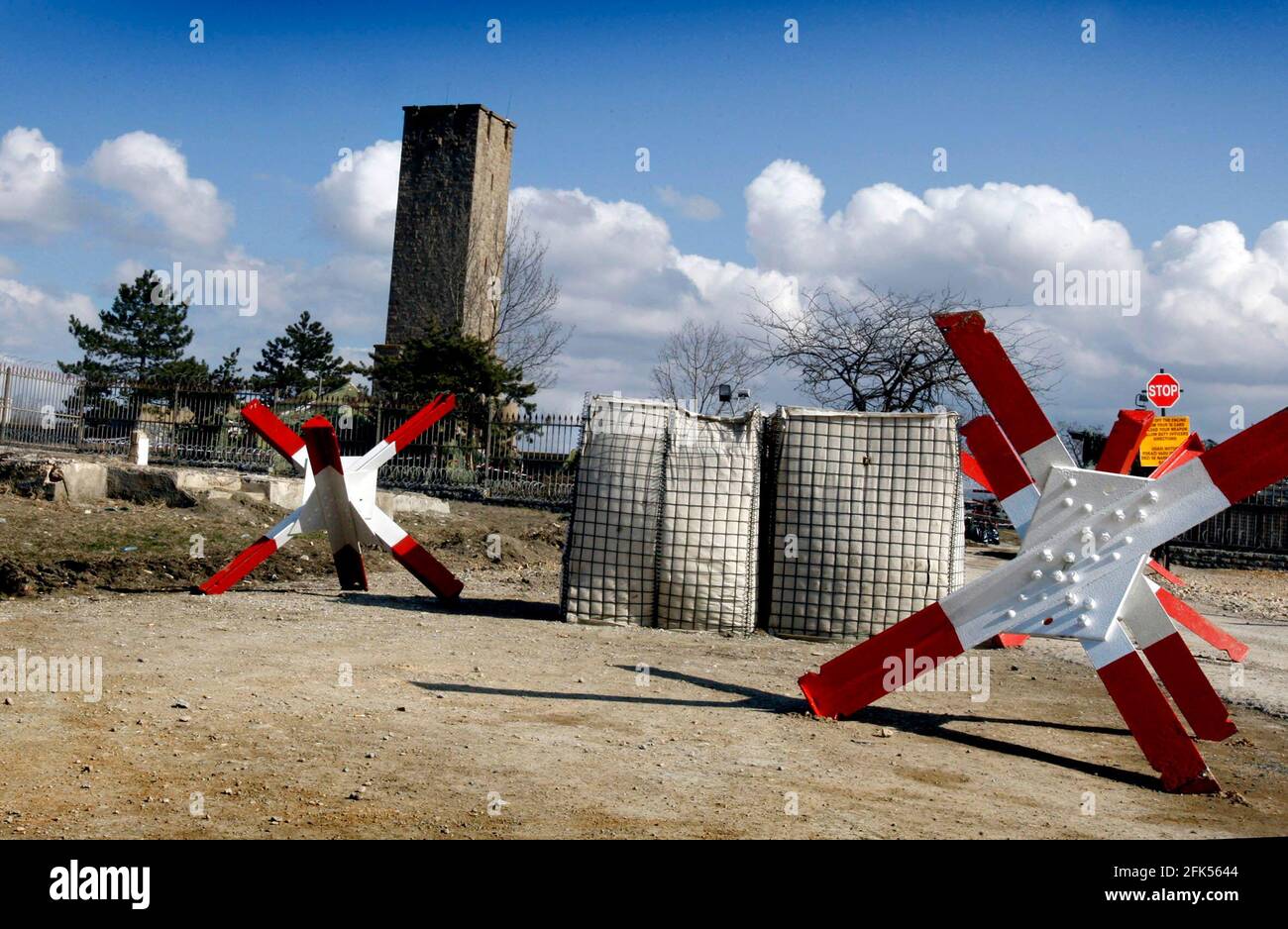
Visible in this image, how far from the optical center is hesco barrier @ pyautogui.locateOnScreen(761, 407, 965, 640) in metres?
7.99

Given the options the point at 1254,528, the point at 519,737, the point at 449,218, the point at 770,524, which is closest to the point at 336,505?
the point at 770,524

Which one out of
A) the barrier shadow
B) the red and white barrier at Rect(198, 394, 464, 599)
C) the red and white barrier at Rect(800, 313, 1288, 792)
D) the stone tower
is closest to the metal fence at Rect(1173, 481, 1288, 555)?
the red and white barrier at Rect(198, 394, 464, 599)

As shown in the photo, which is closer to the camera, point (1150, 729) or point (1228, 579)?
point (1150, 729)

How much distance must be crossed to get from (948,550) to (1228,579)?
1678cm

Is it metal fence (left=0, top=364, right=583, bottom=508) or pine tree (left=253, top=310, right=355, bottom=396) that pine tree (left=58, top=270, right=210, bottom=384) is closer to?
pine tree (left=253, top=310, right=355, bottom=396)

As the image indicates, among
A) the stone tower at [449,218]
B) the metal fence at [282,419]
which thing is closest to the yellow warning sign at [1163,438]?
the metal fence at [282,419]

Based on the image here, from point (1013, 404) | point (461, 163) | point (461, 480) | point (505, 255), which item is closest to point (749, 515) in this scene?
point (1013, 404)

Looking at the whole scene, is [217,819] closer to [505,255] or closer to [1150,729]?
[1150,729]

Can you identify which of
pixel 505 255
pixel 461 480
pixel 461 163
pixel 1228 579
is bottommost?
pixel 1228 579

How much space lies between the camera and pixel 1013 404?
15.6 ft

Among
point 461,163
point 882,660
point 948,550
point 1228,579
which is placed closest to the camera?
point 882,660

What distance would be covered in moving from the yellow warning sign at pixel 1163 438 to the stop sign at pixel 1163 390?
93 cm

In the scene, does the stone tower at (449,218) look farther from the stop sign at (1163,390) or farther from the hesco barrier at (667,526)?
the hesco barrier at (667,526)

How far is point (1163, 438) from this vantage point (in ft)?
68.1
